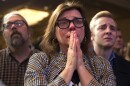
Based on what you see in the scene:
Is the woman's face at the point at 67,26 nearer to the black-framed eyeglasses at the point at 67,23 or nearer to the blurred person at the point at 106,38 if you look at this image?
the black-framed eyeglasses at the point at 67,23

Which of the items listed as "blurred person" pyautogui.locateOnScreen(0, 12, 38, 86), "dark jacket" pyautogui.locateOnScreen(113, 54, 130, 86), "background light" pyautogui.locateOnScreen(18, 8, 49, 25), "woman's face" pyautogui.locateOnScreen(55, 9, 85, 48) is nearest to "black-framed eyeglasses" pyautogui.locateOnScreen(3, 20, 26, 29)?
"blurred person" pyautogui.locateOnScreen(0, 12, 38, 86)

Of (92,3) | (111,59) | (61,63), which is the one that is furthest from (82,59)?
(92,3)

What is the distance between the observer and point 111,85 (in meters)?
1.76

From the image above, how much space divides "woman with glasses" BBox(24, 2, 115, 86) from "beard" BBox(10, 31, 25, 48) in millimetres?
1097

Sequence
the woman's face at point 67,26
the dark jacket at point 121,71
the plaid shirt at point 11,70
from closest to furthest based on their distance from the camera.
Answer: the woman's face at point 67,26 < the dark jacket at point 121,71 < the plaid shirt at point 11,70

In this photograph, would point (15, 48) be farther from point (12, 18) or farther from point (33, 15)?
point (33, 15)

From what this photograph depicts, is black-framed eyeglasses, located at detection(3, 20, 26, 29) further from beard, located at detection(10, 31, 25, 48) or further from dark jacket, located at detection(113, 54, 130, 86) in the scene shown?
dark jacket, located at detection(113, 54, 130, 86)

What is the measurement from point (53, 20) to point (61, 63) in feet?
0.90

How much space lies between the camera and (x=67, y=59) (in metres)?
1.75

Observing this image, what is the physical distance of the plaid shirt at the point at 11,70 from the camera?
106 inches

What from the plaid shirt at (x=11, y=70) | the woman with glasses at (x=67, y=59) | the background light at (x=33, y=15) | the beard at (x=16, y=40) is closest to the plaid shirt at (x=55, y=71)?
the woman with glasses at (x=67, y=59)

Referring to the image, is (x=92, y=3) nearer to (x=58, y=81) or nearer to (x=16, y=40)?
(x=16, y=40)

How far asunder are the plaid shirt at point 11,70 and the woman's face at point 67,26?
998mm

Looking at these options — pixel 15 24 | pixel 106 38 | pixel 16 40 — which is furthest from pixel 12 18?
pixel 106 38
